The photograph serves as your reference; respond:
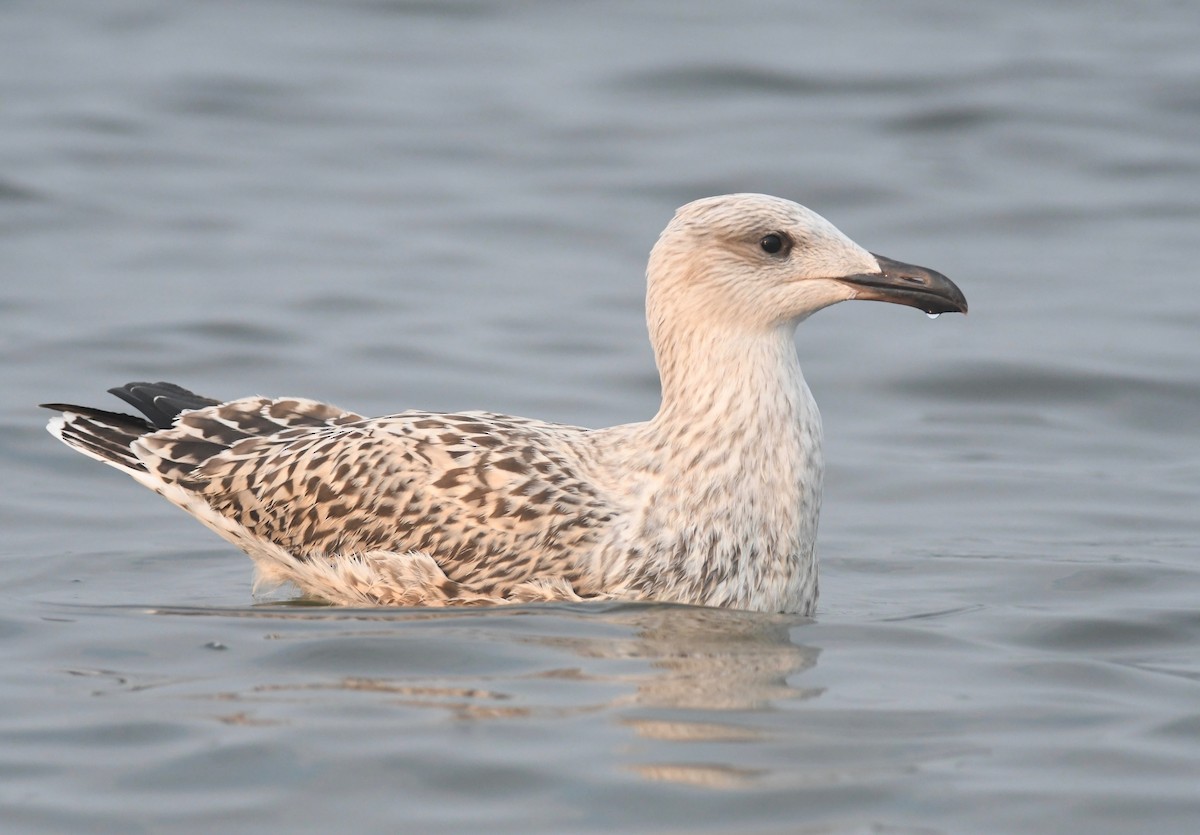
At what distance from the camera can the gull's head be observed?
735cm

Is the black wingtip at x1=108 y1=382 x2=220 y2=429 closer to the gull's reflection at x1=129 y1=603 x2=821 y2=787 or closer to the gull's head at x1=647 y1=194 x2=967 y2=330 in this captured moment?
the gull's reflection at x1=129 y1=603 x2=821 y2=787

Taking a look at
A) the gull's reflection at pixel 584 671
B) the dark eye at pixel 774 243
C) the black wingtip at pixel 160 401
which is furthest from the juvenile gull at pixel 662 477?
the black wingtip at pixel 160 401

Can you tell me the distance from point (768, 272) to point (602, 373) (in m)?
4.58

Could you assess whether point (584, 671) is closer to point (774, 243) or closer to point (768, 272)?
point (768, 272)

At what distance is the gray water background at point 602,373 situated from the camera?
565cm

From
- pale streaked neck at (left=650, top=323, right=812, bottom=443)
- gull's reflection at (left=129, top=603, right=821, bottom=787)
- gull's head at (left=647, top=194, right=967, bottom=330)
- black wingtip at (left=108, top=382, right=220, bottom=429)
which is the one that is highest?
gull's head at (left=647, top=194, right=967, bottom=330)

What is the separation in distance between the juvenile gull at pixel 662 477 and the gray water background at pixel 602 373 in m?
0.25

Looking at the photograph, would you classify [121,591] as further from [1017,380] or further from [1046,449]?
[1017,380]

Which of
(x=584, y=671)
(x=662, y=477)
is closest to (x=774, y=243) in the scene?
(x=662, y=477)

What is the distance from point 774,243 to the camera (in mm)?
7461

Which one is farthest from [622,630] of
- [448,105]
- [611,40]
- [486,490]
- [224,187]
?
[611,40]

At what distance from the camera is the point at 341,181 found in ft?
53.7

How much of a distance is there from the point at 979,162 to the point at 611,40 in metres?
4.57

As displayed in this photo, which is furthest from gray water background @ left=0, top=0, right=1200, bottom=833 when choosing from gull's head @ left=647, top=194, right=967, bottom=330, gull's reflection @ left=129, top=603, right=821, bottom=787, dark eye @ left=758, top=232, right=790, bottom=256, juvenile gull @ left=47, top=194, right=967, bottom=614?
dark eye @ left=758, top=232, right=790, bottom=256
